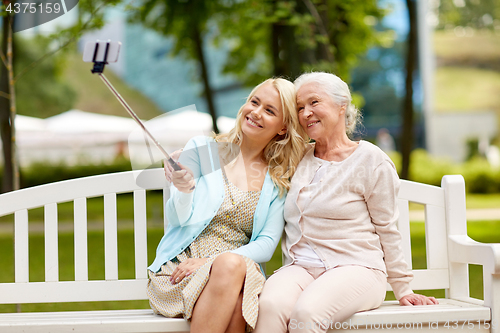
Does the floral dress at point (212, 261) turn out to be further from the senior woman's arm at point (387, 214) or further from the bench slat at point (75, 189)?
the senior woman's arm at point (387, 214)

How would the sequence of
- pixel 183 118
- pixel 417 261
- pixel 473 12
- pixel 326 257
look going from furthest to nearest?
1. pixel 473 12
2. pixel 417 261
3. pixel 326 257
4. pixel 183 118

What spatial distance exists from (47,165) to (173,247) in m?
16.0

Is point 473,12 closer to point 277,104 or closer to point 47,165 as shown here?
point 47,165

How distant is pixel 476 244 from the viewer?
2.80 meters

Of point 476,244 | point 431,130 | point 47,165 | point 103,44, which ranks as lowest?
point 431,130

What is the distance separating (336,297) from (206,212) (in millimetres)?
735

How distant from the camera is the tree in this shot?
8.18m

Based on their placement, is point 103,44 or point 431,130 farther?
point 431,130

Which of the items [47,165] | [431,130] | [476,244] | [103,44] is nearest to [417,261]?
[476,244]

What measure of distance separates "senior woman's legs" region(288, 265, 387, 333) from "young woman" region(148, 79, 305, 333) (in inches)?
8.5

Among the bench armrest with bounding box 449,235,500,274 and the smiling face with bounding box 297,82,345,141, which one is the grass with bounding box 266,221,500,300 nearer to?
the bench armrest with bounding box 449,235,500,274

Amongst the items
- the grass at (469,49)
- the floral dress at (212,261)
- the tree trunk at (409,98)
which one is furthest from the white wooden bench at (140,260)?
the grass at (469,49)

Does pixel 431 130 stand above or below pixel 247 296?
below

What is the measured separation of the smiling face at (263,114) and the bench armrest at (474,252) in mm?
1160
